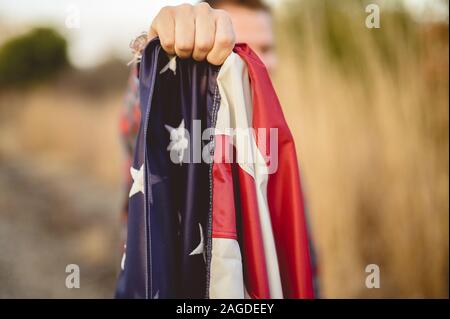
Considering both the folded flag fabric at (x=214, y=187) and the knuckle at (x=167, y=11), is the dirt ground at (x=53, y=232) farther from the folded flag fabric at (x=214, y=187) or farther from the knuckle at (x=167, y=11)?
the knuckle at (x=167, y=11)

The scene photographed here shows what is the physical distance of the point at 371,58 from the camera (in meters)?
1.62

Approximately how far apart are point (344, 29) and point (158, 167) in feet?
4.90

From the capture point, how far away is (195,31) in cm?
50

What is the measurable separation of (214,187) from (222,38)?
0.20 m

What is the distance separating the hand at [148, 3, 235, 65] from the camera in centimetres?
50

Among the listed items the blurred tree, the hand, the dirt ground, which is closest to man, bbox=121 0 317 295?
the hand

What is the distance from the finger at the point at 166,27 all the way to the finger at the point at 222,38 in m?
0.05

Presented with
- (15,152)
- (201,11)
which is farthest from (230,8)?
(15,152)

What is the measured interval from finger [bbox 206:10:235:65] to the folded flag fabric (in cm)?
2

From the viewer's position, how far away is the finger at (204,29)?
0.50 m

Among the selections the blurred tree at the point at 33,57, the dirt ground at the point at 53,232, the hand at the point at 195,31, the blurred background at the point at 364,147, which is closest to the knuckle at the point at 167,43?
the hand at the point at 195,31

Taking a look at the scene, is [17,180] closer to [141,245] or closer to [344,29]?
[344,29]

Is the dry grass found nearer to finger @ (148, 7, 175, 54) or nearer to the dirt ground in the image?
the dirt ground

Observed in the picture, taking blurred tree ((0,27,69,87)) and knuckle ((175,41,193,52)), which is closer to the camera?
knuckle ((175,41,193,52))
